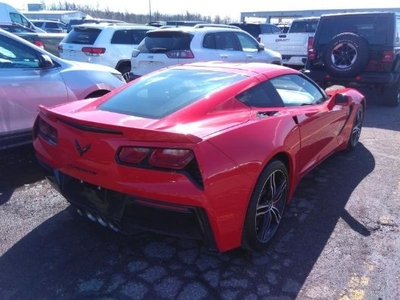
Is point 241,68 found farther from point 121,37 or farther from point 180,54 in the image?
point 121,37

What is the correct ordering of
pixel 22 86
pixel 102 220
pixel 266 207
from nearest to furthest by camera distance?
1. pixel 102 220
2. pixel 266 207
3. pixel 22 86

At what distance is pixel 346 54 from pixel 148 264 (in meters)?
6.51

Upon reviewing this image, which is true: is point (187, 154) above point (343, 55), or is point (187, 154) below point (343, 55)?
below

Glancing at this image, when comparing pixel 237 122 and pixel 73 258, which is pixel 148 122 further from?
pixel 73 258

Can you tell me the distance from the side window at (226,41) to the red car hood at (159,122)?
6222mm

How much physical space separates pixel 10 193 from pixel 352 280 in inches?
127

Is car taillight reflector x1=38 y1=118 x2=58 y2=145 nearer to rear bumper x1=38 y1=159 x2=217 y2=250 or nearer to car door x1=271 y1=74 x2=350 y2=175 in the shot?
rear bumper x1=38 y1=159 x2=217 y2=250

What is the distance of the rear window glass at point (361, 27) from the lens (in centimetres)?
776

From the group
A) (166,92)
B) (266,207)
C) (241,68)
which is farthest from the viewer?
(241,68)

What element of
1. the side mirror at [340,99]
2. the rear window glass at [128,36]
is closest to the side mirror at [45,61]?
the side mirror at [340,99]

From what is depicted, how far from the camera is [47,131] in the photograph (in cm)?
294

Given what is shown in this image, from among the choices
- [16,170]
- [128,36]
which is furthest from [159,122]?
[128,36]

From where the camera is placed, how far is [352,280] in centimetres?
259

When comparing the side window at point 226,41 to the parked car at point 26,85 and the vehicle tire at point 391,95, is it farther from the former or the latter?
the parked car at point 26,85
